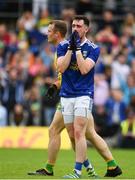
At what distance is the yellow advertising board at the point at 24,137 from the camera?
925 inches

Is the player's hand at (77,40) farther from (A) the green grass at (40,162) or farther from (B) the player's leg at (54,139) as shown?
(A) the green grass at (40,162)

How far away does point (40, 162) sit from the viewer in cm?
1697

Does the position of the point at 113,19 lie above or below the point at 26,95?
above

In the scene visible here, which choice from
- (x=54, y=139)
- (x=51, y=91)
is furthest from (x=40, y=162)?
(x=51, y=91)

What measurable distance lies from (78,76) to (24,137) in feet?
36.4

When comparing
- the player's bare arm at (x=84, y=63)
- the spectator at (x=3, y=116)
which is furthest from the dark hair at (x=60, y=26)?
the spectator at (x=3, y=116)

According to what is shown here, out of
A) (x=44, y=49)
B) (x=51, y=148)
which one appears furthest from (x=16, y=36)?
(x=51, y=148)

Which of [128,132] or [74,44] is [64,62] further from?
[128,132]

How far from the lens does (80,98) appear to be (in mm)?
12656

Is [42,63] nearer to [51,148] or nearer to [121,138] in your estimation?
[121,138]

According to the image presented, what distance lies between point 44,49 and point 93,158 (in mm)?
8042

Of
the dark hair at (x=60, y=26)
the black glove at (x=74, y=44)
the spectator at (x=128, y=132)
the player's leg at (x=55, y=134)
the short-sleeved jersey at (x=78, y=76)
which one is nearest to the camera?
the black glove at (x=74, y=44)

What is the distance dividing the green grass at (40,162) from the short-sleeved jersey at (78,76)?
132 centimetres

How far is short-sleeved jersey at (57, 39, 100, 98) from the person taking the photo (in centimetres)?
1266
